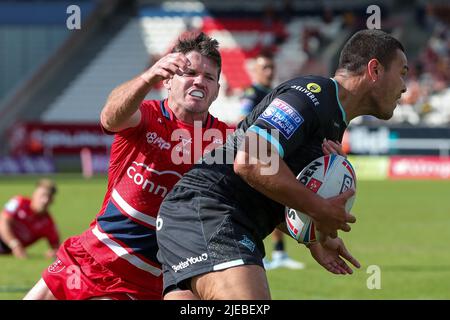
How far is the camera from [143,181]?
18.9ft

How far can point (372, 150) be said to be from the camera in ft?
95.6

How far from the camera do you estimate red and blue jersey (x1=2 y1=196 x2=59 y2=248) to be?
13.1 m

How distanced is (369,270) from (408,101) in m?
21.2

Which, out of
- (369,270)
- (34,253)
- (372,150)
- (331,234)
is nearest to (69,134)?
(372,150)

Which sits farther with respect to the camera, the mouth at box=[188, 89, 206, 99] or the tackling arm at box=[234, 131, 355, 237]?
the mouth at box=[188, 89, 206, 99]

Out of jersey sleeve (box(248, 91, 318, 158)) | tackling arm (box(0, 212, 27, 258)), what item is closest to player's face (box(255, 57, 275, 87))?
tackling arm (box(0, 212, 27, 258))

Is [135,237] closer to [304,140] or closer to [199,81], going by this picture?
[199,81]

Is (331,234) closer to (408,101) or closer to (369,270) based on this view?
(369,270)

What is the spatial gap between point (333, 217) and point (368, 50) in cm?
92

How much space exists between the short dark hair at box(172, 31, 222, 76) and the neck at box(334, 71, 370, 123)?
0.92 m

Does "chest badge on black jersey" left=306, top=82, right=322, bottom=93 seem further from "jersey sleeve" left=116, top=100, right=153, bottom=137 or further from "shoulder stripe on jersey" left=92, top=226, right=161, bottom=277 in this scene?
"shoulder stripe on jersey" left=92, top=226, right=161, bottom=277

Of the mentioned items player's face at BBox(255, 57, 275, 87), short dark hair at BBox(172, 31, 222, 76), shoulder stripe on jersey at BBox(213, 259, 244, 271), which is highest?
player's face at BBox(255, 57, 275, 87)

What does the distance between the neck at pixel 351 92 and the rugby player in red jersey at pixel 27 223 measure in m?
8.59

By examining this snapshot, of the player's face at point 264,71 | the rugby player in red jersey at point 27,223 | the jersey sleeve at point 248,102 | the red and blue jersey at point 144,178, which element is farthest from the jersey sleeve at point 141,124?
the rugby player in red jersey at point 27,223
